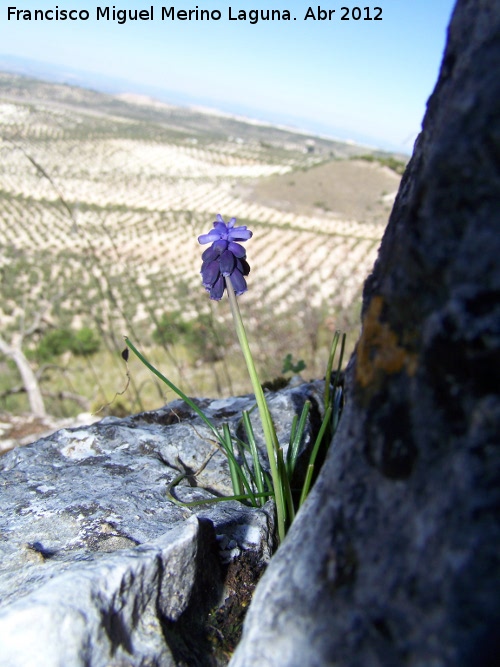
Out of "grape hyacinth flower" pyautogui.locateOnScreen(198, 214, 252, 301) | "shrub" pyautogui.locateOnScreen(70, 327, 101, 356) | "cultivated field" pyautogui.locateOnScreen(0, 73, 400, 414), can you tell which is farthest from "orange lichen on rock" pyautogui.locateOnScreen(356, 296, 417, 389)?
"shrub" pyautogui.locateOnScreen(70, 327, 101, 356)

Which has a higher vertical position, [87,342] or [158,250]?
[158,250]

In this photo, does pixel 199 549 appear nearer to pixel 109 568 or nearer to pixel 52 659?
pixel 109 568

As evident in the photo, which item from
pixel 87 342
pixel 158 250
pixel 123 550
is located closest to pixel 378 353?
pixel 123 550

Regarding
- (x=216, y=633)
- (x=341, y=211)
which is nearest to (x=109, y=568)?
(x=216, y=633)

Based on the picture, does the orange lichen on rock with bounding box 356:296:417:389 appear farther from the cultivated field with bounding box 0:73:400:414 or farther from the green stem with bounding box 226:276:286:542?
the cultivated field with bounding box 0:73:400:414

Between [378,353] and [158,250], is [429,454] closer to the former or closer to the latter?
[378,353]

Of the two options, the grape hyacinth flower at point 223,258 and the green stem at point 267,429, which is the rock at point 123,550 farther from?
the grape hyacinth flower at point 223,258
